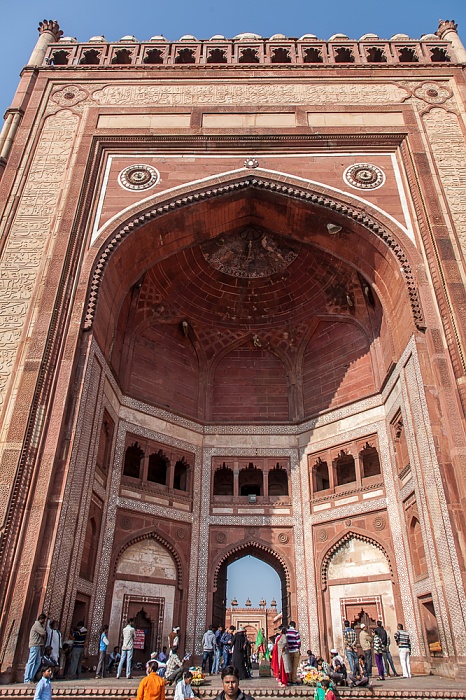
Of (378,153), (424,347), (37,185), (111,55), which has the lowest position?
(424,347)

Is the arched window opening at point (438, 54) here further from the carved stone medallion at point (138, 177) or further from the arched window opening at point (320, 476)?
the arched window opening at point (320, 476)

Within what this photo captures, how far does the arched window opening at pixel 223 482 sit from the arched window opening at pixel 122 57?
9.58 metres

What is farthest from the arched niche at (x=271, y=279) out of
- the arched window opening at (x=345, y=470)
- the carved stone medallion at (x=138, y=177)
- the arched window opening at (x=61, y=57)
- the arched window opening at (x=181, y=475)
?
the arched window opening at (x=61, y=57)

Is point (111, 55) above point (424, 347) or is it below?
above

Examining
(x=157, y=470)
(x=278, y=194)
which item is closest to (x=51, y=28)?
(x=278, y=194)

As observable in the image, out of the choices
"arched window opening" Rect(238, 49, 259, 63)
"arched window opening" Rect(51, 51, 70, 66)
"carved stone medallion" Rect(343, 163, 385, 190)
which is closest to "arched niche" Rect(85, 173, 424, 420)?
"carved stone medallion" Rect(343, 163, 385, 190)

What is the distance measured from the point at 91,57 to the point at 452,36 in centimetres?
833

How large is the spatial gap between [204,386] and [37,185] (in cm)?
550

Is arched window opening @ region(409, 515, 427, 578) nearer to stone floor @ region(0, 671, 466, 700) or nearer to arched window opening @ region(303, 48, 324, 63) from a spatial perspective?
stone floor @ region(0, 671, 466, 700)

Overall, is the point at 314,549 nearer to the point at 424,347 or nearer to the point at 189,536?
the point at 189,536

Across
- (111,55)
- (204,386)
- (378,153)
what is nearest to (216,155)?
(378,153)

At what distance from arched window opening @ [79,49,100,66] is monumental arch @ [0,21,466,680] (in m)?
0.05

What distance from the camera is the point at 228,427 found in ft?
41.3

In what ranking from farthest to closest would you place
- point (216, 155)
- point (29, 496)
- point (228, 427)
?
point (228, 427), point (216, 155), point (29, 496)
